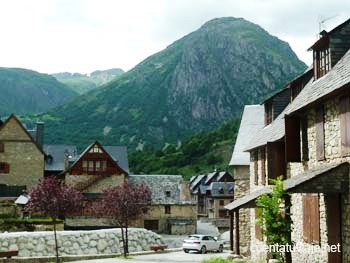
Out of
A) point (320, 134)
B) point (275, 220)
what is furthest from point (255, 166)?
point (320, 134)

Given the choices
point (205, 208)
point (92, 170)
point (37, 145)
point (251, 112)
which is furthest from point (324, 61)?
point (205, 208)

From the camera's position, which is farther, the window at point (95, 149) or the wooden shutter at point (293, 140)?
the window at point (95, 149)

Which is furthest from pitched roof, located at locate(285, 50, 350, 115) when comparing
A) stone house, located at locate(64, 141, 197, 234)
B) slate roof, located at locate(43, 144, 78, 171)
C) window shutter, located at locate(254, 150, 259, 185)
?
slate roof, located at locate(43, 144, 78, 171)

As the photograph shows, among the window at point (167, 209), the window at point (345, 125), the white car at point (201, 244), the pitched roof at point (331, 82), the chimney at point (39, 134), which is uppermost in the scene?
the chimney at point (39, 134)

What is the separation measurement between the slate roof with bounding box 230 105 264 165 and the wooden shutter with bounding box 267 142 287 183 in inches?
465

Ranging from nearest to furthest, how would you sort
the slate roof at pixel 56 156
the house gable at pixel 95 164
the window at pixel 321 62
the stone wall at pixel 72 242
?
the window at pixel 321 62
the stone wall at pixel 72 242
the house gable at pixel 95 164
the slate roof at pixel 56 156

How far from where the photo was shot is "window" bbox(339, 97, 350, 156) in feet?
51.2

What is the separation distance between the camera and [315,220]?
60.1 feet

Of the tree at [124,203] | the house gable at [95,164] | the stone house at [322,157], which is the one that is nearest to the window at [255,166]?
the stone house at [322,157]

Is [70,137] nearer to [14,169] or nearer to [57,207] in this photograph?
[14,169]

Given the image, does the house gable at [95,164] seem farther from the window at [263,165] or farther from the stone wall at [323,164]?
the stone wall at [323,164]

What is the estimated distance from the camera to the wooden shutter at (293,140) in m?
20.7

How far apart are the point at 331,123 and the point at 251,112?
868 inches

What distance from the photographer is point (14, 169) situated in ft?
211
